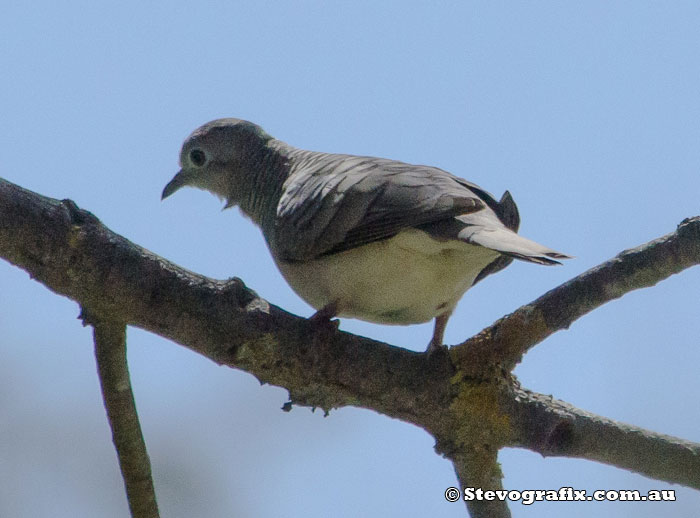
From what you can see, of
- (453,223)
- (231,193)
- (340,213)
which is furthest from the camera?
(231,193)

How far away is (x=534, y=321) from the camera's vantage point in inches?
145

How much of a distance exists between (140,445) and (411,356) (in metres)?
1.34

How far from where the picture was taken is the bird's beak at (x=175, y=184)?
6.81m

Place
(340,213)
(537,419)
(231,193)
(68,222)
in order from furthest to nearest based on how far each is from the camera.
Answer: (231,193) < (340,213) < (537,419) < (68,222)

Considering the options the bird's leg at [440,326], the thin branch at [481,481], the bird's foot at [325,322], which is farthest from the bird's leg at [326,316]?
the thin branch at [481,481]

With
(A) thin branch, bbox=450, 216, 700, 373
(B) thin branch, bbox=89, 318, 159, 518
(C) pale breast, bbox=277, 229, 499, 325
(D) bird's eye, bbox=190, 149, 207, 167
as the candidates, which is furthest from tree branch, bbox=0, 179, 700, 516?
(D) bird's eye, bbox=190, 149, 207, 167

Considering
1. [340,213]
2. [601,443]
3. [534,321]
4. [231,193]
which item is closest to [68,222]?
[340,213]

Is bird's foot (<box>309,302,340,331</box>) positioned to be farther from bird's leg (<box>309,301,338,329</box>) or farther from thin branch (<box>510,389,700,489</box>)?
thin branch (<box>510,389,700,489</box>)

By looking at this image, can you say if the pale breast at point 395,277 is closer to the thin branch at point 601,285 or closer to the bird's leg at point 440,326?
the bird's leg at point 440,326

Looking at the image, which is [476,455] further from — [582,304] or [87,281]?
[87,281]

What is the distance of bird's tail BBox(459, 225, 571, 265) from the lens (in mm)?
3422

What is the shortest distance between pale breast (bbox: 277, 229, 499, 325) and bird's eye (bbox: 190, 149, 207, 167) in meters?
1.91

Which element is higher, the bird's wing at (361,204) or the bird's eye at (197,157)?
the bird's eye at (197,157)

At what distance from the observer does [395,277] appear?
463 cm
